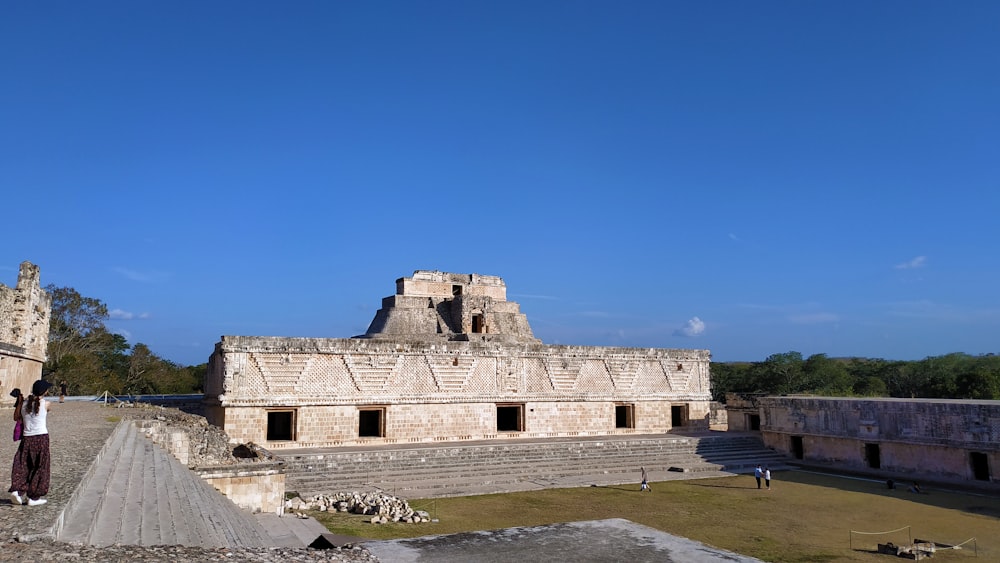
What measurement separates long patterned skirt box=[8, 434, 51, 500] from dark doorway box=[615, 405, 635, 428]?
20.3 m

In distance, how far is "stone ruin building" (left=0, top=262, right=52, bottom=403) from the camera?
14.6 metres

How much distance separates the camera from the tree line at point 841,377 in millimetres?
36969

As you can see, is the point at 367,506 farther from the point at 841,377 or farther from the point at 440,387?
the point at 841,377

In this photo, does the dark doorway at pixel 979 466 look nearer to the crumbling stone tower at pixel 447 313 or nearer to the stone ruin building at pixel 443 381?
the stone ruin building at pixel 443 381

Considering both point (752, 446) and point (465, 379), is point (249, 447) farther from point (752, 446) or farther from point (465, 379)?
point (752, 446)

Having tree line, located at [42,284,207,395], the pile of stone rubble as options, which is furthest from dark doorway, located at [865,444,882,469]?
tree line, located at [42,284,207,395]

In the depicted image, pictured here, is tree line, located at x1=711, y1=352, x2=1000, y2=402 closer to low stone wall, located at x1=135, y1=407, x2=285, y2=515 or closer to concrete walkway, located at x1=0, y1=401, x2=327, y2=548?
low stone wall, located at x1=135, y1=407, x2=285, y2=515

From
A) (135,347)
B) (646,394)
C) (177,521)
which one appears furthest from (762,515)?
(135,347)

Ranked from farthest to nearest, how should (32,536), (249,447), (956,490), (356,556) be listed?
1. (956,490)
2. (249,447)
3. (356,556)
4. (32,536)

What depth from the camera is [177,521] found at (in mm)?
5477

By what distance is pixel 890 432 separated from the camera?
60.3 feet

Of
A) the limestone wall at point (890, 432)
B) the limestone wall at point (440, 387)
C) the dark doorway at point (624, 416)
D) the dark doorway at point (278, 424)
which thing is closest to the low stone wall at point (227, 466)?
the limestone wall at point (440, 387)

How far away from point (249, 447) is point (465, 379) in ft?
28.5

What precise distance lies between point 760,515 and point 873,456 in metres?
8.25
